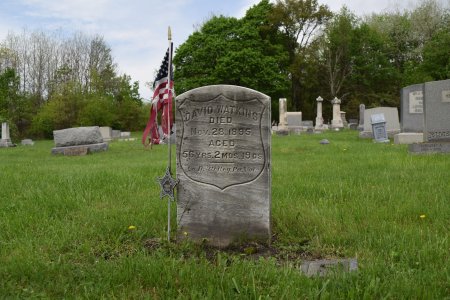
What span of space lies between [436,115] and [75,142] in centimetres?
1207

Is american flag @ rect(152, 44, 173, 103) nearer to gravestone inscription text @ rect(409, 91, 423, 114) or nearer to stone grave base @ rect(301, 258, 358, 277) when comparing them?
stone grave base @ rect(301, 258, 358, 277)

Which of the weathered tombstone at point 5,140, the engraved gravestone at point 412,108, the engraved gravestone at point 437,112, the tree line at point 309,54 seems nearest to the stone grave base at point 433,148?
the engraved gravestone at point 437,112

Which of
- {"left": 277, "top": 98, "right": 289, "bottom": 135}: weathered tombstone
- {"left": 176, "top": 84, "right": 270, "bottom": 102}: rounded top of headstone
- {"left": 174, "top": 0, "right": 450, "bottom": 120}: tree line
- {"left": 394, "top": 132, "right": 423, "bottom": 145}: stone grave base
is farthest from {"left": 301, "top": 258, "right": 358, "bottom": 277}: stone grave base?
{"left": 174, "top": 0, "right": 450, "bottom": 120}: tree line

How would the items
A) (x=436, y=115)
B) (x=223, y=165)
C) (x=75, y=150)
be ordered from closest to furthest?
(x=223, y=165) < (x=436, y=115) < (x=75, y=150)

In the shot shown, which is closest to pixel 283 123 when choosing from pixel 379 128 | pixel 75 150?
pixel 379 128

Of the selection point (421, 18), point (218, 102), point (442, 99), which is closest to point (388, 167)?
point (442, 99)

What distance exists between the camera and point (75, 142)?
51.2 ft

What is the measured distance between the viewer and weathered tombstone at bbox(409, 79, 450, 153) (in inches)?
407

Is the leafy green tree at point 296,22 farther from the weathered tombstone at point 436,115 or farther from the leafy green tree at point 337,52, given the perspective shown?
the weathered tombstone at point 436,115

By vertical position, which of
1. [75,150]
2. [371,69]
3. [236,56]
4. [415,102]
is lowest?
[75,150]

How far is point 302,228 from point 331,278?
1.31 metres

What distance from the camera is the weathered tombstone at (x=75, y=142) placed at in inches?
602

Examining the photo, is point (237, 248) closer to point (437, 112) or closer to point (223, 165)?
point (223, 165)

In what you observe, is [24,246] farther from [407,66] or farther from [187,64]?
[407,66]
